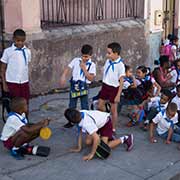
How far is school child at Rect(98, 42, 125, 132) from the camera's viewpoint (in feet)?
19.5

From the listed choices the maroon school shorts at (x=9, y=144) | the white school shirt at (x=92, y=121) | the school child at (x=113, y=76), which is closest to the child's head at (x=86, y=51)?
the school child at (x=113, y=76)

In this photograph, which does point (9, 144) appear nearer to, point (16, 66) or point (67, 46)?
point (16, 66)

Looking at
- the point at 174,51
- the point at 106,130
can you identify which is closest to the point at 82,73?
the point at 106,130

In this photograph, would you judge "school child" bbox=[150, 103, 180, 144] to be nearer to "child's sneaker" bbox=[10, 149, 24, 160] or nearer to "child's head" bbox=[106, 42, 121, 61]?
"child's head" bbox=[106, 42, 121, 61]

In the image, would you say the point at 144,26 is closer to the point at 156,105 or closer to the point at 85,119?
the point at 156,105

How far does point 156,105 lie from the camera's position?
21.1ft

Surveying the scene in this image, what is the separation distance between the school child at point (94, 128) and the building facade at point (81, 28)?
2.76 meters

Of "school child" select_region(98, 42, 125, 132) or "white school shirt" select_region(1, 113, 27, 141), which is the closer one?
"white school shirt" select_region(1, 113, 27, 141)

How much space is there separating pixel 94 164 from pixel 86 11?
4.94 m

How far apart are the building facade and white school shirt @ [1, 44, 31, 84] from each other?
1576mm

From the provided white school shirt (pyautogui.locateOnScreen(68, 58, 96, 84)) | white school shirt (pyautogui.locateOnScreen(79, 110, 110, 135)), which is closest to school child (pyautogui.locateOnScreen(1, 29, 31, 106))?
white school shirt (pyautogui.locateOnScreen(68, 58, 96, 84))

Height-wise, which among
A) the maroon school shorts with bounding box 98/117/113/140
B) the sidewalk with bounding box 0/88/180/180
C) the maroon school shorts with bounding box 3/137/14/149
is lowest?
the sidewalk with bounding box 0/88/180/180

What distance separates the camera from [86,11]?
938cm

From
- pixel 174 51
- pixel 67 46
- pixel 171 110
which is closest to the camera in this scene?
pixel 171 110
